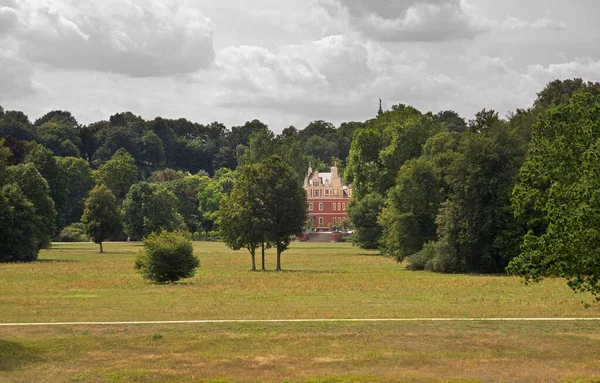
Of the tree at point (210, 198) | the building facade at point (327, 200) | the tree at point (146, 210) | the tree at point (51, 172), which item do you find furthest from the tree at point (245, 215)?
the building facade at point (327, 200)

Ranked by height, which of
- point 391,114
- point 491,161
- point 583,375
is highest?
point 391,114

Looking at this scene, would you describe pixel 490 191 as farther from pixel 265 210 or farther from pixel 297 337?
pixel 297 337

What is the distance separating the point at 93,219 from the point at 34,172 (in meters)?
11.0

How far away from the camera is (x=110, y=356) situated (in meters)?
25.8

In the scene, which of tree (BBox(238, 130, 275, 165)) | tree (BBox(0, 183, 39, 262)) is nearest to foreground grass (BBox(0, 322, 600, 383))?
tree (BBox(0, 183, 39, 262))

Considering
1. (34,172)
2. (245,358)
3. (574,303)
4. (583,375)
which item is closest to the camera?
(583,375)

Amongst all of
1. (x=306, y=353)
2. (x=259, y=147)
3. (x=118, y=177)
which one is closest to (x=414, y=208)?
(x=306, y=353)

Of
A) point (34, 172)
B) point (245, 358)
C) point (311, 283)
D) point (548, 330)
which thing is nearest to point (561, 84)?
point (34, 172)

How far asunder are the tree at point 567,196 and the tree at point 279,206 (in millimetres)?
37906

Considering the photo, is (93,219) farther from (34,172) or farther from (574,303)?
(574,303)

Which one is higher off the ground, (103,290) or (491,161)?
(491,161)

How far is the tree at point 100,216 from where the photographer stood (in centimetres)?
9981

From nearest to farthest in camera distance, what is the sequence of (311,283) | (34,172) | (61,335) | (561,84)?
A: (61,335), (311,283), (34,172), (561,84)

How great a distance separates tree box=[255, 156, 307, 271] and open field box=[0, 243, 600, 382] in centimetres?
1962
